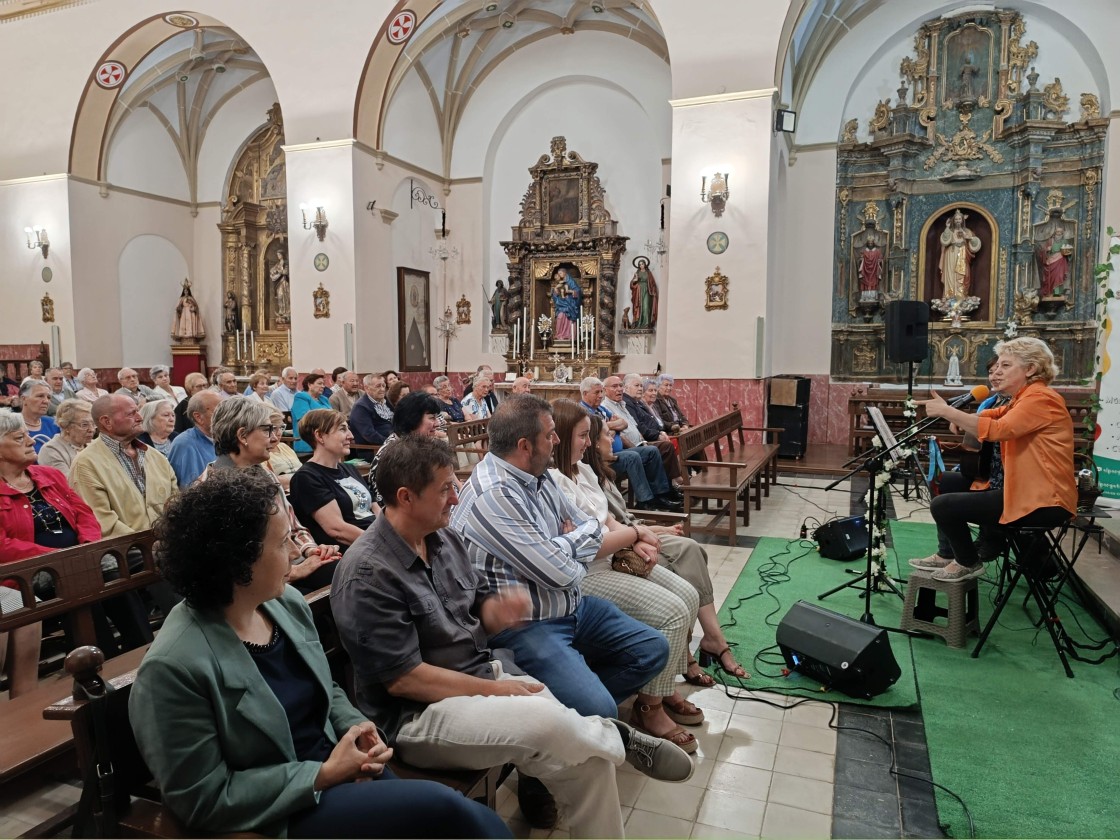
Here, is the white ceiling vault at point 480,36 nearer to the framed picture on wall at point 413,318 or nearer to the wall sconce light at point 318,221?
the wall sconce light at point 318,221

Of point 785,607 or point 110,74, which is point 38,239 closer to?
point 110,74

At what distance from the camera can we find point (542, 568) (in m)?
2.55

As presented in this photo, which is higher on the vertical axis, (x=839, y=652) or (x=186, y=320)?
(x=186, y=320)

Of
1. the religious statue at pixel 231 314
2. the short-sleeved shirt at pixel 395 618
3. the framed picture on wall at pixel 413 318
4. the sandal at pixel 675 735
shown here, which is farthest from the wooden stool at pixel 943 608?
the religious statue at pixel 231 314

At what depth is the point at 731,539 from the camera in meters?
5.96

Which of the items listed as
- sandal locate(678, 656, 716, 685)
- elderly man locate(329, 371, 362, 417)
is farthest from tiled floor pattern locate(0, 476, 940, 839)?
elderly man locate(329, 371, 362, 417)

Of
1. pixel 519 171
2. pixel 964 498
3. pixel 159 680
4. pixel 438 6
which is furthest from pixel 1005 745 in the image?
pixel 519 171

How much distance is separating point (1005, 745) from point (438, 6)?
37.1ft

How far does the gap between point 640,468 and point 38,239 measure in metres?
12.1

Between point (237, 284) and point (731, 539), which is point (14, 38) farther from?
point (731, 539)

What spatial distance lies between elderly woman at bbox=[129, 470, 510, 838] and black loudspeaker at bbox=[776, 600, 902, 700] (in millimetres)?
2190

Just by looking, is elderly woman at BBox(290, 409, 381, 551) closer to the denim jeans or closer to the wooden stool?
the denim jeans

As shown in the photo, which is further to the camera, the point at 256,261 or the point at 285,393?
the point at 256,261

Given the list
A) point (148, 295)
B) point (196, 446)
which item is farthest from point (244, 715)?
point (148, 295)
